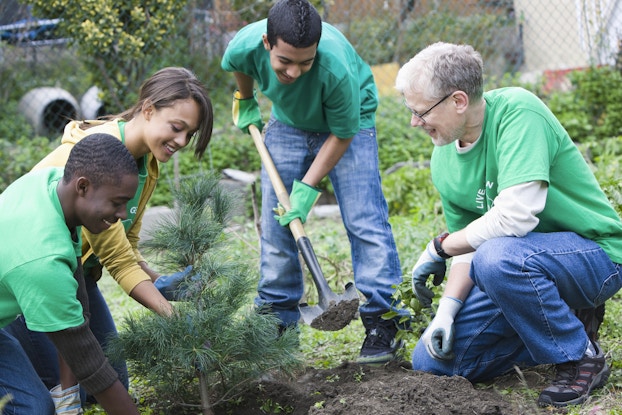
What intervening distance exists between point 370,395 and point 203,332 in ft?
1.97

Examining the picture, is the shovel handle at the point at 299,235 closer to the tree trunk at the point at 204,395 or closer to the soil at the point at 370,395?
the soil at the point at 370,395

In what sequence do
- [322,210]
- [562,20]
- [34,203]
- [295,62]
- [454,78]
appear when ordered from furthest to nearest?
1. [562,20]
2. [322,210]
3. [295,62]
4. [454,78]
5. [34,203]

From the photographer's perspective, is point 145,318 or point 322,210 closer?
point 145,318

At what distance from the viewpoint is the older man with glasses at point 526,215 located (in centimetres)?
255

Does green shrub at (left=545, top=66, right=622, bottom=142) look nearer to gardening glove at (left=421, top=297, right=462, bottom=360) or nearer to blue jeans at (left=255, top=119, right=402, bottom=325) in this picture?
blue jeans at (left=255, top=119, right=402, bottom=325)

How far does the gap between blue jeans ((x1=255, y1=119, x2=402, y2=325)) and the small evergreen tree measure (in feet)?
1.76

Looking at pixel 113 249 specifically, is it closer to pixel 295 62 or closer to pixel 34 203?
pixel 34 203

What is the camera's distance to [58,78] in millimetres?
8953

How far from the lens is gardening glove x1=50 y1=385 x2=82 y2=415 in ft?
8.63

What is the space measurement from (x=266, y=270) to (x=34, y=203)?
4.56ft

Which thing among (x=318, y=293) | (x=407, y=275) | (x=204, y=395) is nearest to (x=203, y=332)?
(x=204, y=395)

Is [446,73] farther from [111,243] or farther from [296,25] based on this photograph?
[111,243]

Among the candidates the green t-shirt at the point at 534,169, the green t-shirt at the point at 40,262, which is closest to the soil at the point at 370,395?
the green t-shirt at the point at 534,169

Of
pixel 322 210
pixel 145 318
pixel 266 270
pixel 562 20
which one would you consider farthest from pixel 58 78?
pixel 145 318
